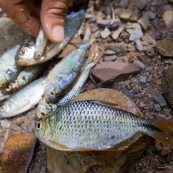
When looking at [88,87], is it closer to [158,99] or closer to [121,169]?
[158,99]

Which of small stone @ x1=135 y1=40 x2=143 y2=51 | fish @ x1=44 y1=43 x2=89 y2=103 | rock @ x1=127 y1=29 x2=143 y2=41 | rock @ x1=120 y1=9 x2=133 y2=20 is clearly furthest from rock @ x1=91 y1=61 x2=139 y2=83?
rock @ x1=120 y1=9 x2=133 y2=20

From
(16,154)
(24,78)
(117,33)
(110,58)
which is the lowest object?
(16,154)

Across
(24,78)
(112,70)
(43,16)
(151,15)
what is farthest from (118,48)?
(24,78)

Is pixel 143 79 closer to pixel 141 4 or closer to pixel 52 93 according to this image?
pixel 52 93

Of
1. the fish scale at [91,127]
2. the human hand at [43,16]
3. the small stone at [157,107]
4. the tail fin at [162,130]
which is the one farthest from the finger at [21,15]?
the tail fin at [162,130]

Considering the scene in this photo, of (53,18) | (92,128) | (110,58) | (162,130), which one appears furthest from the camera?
(110,58)

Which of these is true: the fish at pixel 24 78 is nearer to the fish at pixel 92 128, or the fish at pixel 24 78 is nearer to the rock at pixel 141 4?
the fish at pixel 92 128

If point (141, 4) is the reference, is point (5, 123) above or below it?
below
